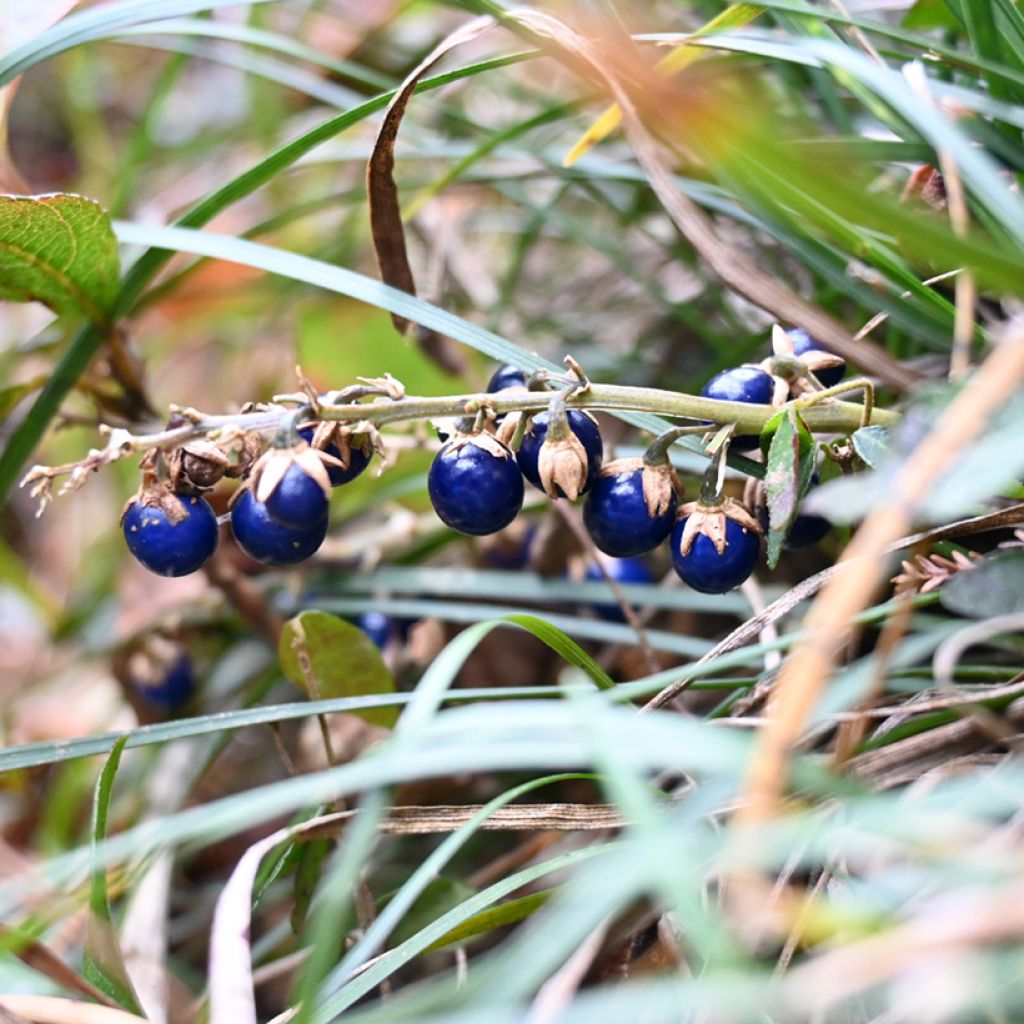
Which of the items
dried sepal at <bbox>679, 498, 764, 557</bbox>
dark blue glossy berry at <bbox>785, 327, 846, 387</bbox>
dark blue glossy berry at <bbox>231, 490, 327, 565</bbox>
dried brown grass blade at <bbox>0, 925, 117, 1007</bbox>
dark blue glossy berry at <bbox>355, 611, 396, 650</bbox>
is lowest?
dark blue glossy berry at <bbox>355, 611, 396, 650</bbox>

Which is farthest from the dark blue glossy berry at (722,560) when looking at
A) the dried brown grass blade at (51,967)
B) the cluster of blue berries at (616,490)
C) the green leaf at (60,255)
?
the green leaf at (60,255)

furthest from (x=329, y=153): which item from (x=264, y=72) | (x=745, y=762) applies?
(x=745, y=762)

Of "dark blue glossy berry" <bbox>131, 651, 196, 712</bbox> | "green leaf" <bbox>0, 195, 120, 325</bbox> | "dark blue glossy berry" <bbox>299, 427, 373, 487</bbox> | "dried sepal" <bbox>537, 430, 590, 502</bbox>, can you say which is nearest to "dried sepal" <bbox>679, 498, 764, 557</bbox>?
"dried sepal" <bbox>537, 430, 590, 502</bbox>

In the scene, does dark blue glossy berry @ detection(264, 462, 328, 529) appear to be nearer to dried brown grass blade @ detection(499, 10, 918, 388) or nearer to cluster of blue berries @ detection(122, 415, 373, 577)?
cluster of blue berries @ detection(122, 415, 373, 577)

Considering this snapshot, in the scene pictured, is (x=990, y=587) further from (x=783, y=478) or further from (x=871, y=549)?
(x=871, y=549)

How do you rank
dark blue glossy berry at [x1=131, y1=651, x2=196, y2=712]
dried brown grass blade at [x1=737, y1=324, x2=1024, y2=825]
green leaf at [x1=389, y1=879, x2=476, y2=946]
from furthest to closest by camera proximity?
dark blue glossy berry at [x1=131, y1=651, x2=196, y2=712] → green leaf at [x1=389, y1=879, x2=476, y2=946] → dried brown grass blade at [x1=737, y1=324, x2=1024, y2=825]
